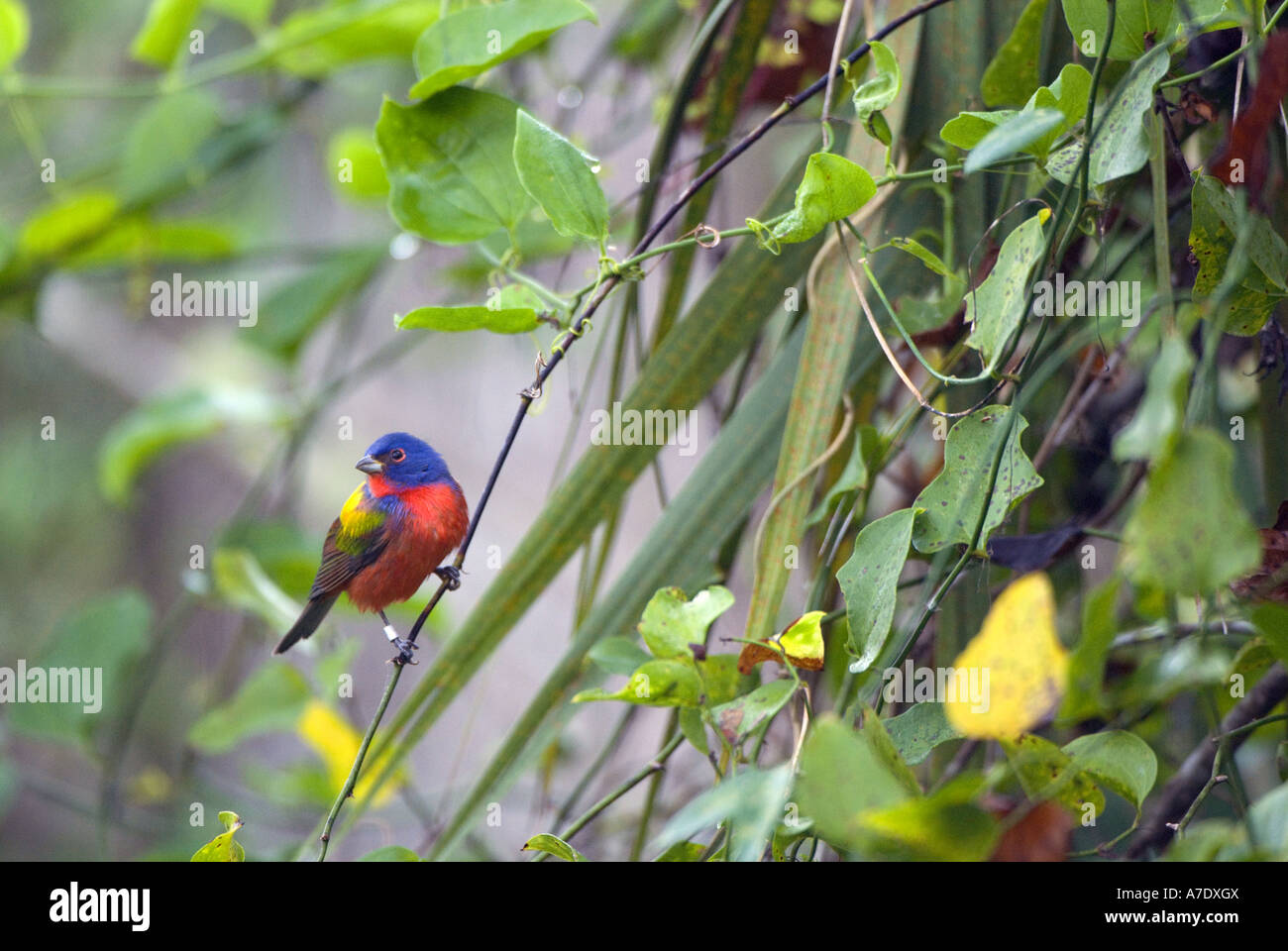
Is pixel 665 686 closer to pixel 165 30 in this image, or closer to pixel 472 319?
pixel 472 319

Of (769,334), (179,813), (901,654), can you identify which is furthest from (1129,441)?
(179,813)

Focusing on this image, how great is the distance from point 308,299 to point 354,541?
3.51ft

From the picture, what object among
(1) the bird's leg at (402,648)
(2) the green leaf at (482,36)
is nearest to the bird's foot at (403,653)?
(1) the bird's leg at (402,648)

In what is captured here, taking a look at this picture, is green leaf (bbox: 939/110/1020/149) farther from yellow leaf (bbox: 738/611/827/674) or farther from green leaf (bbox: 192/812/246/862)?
green leaf (bbox: 192/812/246/862)

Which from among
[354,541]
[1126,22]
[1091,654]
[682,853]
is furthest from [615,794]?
[1126,22]

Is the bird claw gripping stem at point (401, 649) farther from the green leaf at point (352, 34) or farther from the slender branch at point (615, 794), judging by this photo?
the green leaf at point (352, 34)

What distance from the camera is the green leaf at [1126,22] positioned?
643 mm

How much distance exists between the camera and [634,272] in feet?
2.27

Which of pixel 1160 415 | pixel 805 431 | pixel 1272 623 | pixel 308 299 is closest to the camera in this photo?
pixel 1160 415

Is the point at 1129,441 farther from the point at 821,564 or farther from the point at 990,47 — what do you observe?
the point at 990,47

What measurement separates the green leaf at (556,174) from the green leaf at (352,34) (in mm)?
921

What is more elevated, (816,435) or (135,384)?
(135,384)

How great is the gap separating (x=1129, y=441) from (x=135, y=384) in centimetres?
385

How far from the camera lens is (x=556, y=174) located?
0.66 m
